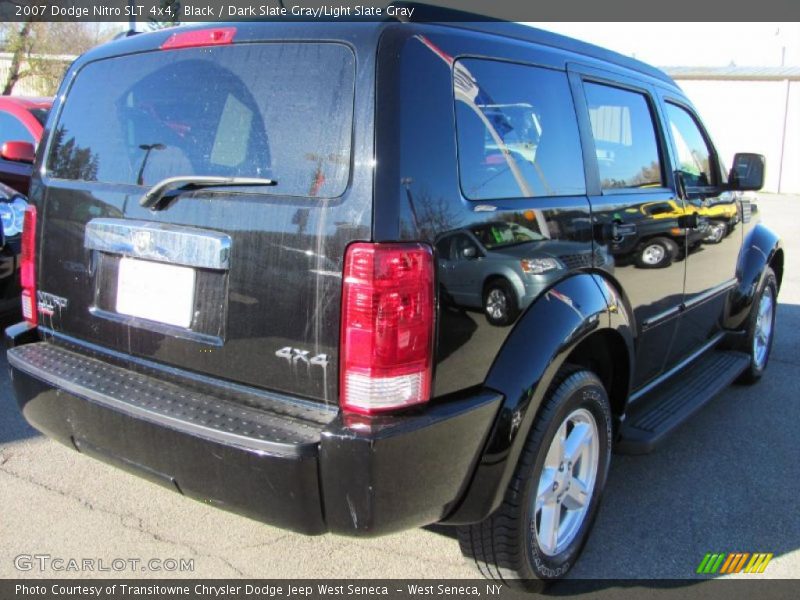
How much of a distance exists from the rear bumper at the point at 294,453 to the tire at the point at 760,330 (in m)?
3.23

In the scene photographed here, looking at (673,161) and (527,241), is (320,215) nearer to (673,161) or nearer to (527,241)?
(527,241)

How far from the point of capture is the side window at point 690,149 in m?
3.73

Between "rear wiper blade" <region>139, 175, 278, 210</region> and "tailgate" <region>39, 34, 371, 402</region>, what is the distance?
0.02 meters

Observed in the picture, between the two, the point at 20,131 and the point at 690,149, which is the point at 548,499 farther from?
the point at 20,131

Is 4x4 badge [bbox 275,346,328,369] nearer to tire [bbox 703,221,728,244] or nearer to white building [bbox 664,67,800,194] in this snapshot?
tire [bbox 703,221,728,244]

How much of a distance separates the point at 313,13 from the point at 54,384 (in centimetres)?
155

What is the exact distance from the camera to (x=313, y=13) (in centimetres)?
222

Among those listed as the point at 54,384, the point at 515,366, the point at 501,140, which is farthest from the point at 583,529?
the point at 54,384

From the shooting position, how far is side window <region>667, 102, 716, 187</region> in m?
3.73

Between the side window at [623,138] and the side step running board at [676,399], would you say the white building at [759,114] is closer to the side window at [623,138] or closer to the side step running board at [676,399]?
the side step running board at [676,399]

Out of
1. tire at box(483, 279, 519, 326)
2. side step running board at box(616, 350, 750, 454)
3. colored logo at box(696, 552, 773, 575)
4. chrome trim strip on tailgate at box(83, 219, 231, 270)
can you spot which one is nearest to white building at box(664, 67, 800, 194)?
side step running board at box(616, 350, 750, 454)

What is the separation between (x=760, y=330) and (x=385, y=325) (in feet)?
13.2

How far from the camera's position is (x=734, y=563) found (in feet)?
9.26

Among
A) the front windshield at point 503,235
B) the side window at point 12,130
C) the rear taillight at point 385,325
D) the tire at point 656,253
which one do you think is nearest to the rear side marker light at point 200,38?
the rear taillight at point 385,325
